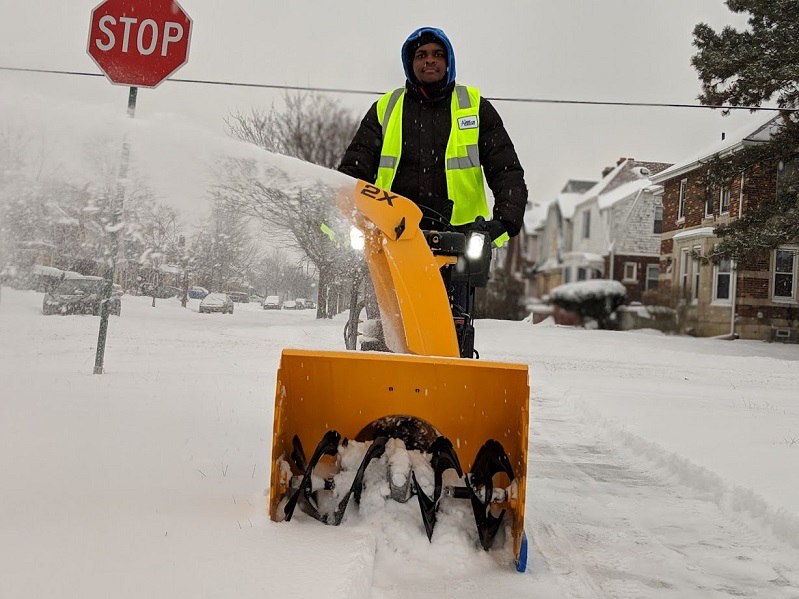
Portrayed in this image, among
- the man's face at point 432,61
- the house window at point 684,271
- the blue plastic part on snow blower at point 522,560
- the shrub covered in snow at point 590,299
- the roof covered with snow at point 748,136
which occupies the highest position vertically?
the roof covered with snow at point 748,136

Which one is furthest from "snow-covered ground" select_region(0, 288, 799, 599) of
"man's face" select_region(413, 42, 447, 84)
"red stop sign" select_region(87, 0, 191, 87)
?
"red stop sign" select_region(87, 0, 191, 87)

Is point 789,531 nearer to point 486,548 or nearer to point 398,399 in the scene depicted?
point 486,548

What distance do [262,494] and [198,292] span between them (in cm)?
250

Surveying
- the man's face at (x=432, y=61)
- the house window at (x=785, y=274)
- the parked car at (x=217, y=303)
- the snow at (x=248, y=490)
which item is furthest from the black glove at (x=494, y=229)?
the house window at (x=785, y=274)

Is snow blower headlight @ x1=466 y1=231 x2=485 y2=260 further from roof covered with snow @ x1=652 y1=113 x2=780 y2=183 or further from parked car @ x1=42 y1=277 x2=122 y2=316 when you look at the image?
roof covered with snow @ x1=652 y1=113 x2=780 y2=183

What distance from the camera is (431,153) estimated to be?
10.8ft

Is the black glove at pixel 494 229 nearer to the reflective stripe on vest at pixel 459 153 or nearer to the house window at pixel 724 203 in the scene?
the reflective stripe on vest at pixel 459 153

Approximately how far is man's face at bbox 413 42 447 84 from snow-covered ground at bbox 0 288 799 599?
127cm

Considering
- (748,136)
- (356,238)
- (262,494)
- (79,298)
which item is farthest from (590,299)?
(748,136)

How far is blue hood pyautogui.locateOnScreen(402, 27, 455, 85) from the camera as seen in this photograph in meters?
3.14

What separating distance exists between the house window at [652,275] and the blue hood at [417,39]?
1.75m

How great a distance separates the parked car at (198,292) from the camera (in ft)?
16.3

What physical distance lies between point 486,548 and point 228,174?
1.89m

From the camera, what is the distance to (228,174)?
2.91m
